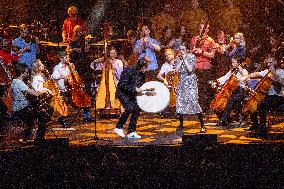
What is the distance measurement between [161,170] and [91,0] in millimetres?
9205

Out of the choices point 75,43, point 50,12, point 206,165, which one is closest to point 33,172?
point 206,165

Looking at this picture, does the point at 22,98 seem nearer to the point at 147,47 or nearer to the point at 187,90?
the point at 187,90

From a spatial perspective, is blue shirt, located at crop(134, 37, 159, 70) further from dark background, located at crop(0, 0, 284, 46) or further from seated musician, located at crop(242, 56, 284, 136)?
seated musician, located at crop(242, 56, 284, 136)

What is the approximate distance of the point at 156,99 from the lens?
40.2 ft

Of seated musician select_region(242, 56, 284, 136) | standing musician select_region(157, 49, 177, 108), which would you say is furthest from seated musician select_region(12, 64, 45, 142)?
seated musician select_region(242, 56, 284, 136)

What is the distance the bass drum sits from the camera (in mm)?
11984

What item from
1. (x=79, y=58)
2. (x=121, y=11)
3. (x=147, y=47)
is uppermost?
(x=121, y=11)

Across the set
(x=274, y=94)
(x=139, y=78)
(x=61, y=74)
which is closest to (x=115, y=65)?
(x=61, y=74)

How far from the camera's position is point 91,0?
16.0 metres

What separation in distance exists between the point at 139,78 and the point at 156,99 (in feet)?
6.97

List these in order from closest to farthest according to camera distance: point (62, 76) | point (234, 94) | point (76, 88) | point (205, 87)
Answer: point (234, 94), point (76, 88), point (62, 76), point (205, 87)

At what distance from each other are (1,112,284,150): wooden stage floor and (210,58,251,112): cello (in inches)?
18.6

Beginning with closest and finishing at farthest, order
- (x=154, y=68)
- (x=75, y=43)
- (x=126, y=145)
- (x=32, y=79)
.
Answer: (x=126, y=145) < (x=32, y=79) < (x=75, y=43) < (x=154, y=68)

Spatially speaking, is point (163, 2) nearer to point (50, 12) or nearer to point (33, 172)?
point (50, 12)
